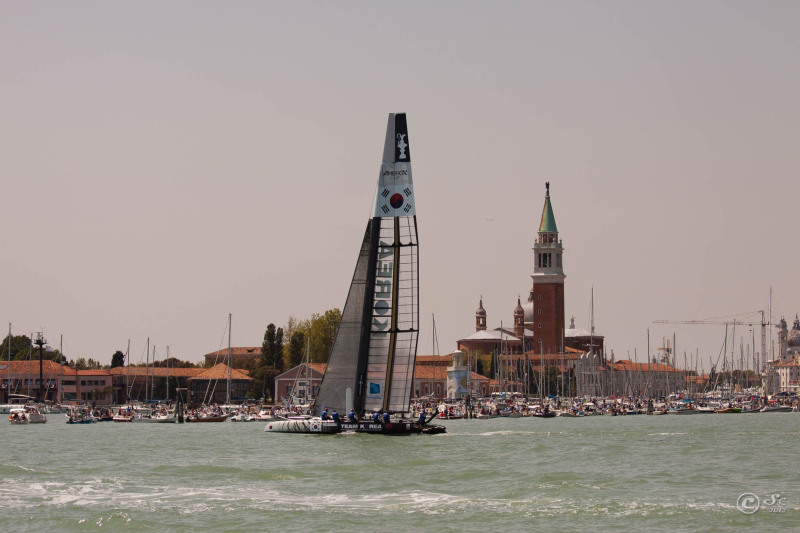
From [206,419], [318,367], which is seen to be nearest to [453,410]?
[206,419]

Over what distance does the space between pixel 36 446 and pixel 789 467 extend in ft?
106

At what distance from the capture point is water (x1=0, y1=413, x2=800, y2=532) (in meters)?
Result: 28.0

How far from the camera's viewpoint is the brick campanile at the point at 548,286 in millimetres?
180625

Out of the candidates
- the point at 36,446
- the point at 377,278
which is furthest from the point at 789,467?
the point at 36,446

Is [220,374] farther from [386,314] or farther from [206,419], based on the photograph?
[386,314]

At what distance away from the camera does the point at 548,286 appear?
182 m

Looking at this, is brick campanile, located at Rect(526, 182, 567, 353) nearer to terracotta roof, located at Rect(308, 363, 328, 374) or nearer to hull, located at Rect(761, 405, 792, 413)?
terracotta roof, located at Rect(308, 363, 328, 374)

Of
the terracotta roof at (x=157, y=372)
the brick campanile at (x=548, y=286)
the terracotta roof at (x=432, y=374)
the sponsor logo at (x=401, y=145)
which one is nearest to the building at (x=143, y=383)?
the terracotta roof at (x=157, y=372)

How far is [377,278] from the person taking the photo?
56.4 m

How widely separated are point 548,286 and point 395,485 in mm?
149134

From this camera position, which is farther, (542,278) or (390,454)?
(542,278)

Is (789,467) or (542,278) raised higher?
(542,278)

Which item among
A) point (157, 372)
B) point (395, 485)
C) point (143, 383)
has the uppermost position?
point (157, 372)

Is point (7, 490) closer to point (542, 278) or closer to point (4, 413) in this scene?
point (4, 413)
